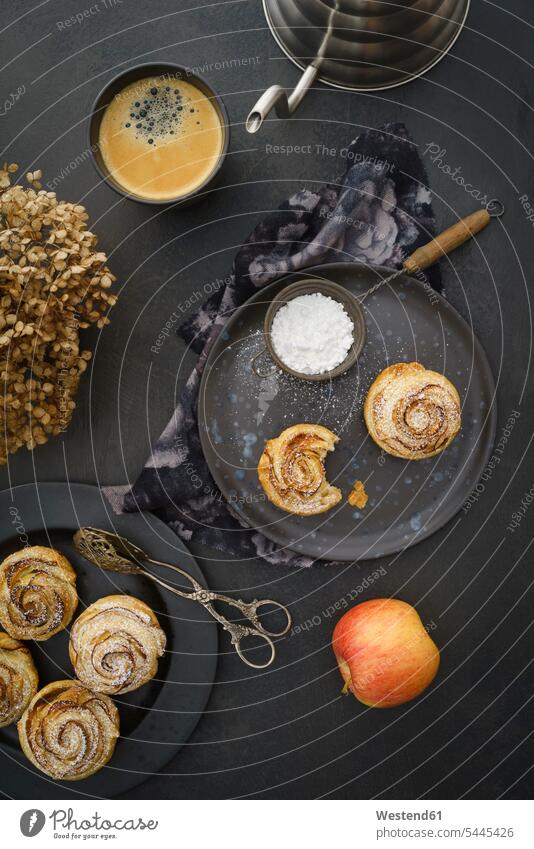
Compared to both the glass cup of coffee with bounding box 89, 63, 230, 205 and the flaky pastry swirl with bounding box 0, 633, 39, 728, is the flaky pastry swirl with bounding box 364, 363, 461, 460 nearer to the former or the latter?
the glass cup of coffee with bounding box 89, 63, 230, 205

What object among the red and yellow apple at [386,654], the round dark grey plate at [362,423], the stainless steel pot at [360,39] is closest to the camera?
the stainless steel pot at [360,39]

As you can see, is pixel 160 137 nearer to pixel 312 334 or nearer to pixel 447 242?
pixel 312 334

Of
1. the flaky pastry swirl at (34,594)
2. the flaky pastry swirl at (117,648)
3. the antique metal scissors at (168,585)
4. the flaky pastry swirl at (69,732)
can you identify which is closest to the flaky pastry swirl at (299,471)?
the antique metal scissors at (168,585)

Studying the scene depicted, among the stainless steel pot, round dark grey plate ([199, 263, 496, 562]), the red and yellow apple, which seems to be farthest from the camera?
round dark grey plate ([199, 263, 496, 562])

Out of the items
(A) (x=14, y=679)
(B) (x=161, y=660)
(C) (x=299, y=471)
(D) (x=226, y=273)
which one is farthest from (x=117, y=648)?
(D) (x=226, y=273)

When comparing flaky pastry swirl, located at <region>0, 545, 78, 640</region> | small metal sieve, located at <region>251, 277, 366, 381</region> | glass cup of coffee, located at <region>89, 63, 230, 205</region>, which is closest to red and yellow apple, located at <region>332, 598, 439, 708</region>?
small metal sieve, located at <region>251, 277, 366, 381</region>

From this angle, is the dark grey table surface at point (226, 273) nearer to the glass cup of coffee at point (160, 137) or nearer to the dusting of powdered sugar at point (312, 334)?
the glass cup of coffee at point (160, 137)
